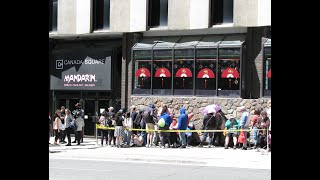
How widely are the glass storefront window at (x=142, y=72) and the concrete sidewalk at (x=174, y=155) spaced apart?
16.2 feet

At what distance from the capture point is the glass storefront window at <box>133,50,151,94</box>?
24984mm

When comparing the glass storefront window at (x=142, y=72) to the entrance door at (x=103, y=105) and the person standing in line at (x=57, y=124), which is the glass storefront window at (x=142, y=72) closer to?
the entrance door at (x=103, y=105)

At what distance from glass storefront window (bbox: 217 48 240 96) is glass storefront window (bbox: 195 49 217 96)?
1.10 feet

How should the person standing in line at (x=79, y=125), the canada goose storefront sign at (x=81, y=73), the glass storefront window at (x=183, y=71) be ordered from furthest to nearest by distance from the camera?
1. the canada goose storefront sign at (x=81, y=73)
2. the glass storefront window at (x=183, y=71)
3. the person standing in line at (x=79, y=125)

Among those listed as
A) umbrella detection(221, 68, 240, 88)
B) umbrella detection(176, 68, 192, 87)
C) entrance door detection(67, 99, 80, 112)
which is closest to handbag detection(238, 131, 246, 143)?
umbrella detection(221, 68, 240, 88)

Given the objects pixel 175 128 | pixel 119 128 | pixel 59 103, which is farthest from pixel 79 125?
pixel 59 103

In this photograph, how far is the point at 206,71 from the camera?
23.4m

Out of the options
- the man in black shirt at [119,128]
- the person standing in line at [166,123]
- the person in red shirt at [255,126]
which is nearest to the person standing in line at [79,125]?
the man in black shirt at [119,128]

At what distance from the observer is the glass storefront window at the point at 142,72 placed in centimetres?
2498

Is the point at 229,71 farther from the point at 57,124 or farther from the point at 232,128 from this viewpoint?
the point at 57,124

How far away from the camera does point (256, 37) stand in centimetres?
2272

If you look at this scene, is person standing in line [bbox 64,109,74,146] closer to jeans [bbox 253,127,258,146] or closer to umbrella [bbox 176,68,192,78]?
umbrella [bbox 176,68,192,78]

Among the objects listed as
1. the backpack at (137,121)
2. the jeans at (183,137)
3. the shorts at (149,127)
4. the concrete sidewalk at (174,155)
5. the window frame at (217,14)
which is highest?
the window frame at (217,14)

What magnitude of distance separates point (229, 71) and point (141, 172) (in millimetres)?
10650
